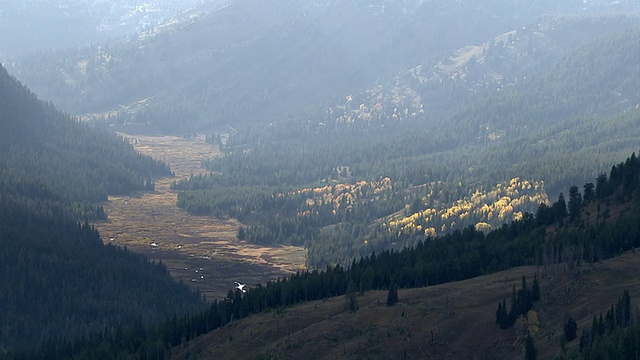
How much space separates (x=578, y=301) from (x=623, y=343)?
3459 centimetres

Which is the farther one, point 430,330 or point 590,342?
point 430,330

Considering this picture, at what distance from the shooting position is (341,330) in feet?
646

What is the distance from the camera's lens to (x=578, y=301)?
180375mm

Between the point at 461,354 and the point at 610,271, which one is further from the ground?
the point at 610,271

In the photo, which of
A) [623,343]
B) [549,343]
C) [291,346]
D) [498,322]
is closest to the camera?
[623,343]

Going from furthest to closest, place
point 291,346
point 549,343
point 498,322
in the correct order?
1. point 291,346
2. point 498,322
3. point 549,343

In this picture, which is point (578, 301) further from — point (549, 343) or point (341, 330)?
point (341, 330)

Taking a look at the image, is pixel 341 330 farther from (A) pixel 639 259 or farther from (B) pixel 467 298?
(A) pixel 639 259

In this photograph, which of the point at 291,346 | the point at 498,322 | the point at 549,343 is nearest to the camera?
the point at 549,343

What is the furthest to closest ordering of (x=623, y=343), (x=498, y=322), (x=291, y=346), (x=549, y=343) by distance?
(x=291, y=346) < (x=498, y=322) < (x=549, y=343) < (x=623, y=343)

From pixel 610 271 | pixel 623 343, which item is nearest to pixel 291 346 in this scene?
pixel 610 271

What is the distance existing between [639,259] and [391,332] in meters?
42.8

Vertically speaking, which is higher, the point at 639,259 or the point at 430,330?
the point at 639,259

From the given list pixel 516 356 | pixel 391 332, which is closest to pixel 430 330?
pixel 391 332
